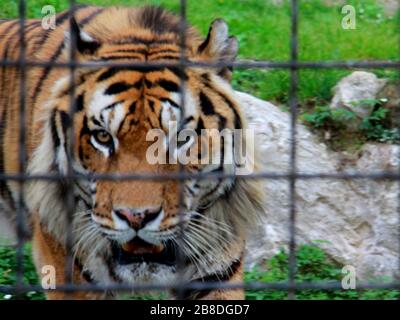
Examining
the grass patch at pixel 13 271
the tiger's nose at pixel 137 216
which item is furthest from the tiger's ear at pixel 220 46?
the grass patch at pixel 13 271

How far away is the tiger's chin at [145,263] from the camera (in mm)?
3869

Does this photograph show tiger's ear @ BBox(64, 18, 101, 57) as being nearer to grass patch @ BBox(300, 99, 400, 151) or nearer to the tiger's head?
the tiger's head

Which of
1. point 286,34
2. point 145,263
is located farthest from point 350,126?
point 145,263

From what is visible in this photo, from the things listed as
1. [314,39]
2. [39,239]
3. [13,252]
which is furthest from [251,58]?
[39,239]

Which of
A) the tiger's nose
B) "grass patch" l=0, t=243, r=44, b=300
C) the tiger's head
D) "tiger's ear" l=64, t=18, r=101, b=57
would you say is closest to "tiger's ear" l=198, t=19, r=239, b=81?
the tiger's head

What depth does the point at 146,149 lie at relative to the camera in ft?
12.1

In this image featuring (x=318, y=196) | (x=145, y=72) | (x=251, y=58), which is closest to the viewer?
(x=145, y=72)

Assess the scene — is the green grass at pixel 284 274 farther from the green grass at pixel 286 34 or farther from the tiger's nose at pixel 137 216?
the green grass at pixel 286 34

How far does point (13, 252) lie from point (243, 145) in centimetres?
159

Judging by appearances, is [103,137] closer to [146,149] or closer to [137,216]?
[146,149]

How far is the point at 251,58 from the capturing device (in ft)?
20.1

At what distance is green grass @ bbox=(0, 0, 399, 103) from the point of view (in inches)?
232

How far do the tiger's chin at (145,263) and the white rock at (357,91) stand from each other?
209 centimetres
